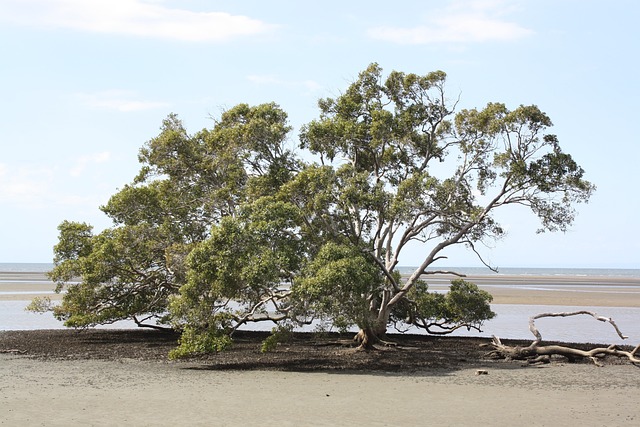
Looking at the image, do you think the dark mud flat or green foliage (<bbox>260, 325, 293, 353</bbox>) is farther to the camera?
the dark mud flat

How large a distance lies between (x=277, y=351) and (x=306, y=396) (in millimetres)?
9349

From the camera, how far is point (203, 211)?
29.9m

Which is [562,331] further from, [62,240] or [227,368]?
[62,240]

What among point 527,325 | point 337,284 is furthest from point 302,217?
point 527,325

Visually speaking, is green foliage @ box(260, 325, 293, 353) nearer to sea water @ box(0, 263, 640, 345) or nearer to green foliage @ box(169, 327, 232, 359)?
green foliage @ box(169, 327, 232, 359)

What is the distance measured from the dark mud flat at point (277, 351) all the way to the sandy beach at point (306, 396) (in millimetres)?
1388

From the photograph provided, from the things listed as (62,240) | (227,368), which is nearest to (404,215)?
(227,368)

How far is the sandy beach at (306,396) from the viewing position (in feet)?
48.1

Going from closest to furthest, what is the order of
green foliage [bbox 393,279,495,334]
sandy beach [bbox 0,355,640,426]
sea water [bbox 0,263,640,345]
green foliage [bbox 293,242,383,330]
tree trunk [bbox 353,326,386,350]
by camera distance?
1. sandy beach [bbox 0,355,640,426]
2. green foliage [bbox 293,242,383,330]
3. tree trunk [bbox 353,326,386,350]
4. green foliage [bbox 393,279,495,334]
5. sea water [bbox 0,263,640,345]

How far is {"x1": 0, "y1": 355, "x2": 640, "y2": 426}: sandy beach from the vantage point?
14648 mm

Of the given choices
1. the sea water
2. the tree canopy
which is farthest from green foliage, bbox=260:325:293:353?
the sea water

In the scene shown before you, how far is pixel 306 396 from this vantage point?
17312 mm

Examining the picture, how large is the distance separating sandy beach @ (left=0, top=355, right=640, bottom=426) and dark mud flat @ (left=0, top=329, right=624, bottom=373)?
1388 millimetres

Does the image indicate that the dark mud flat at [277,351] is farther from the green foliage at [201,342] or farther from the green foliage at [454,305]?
the green foliage at [454,305]
